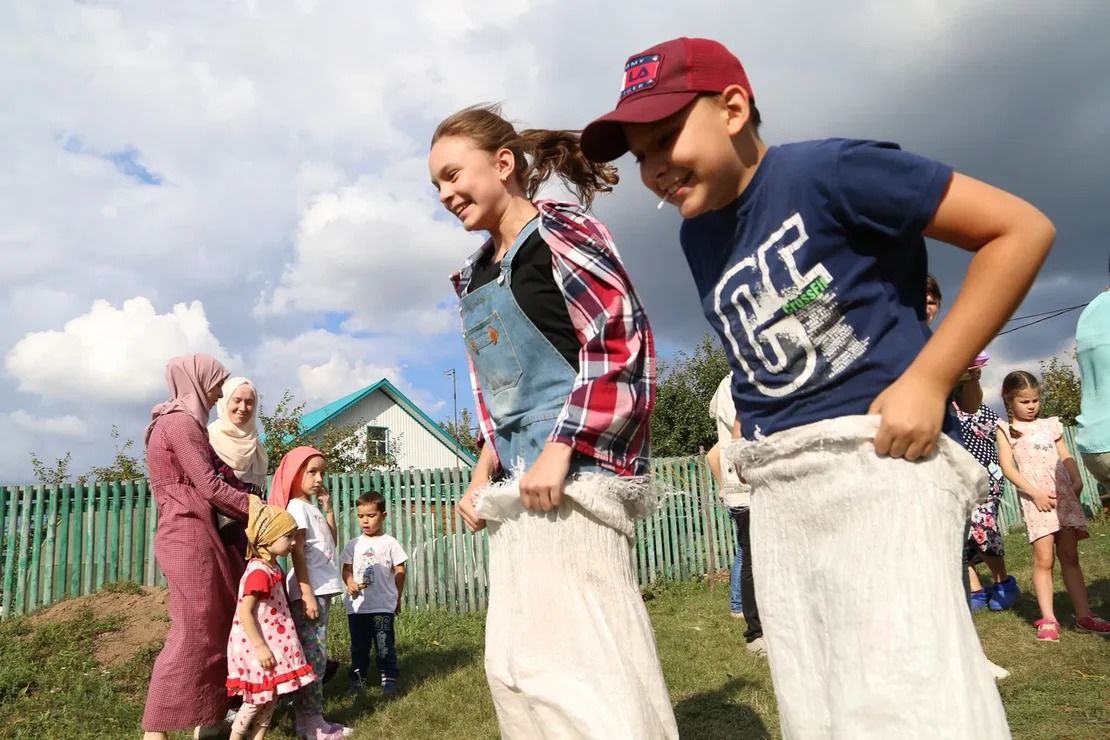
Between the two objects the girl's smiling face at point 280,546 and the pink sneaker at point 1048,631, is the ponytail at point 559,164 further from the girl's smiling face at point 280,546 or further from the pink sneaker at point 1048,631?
the pink sneaker at point 1048,631

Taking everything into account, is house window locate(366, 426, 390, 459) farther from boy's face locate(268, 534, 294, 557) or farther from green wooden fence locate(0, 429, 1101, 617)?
boy's face locate(268, 534, 294, 557)

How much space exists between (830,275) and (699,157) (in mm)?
355

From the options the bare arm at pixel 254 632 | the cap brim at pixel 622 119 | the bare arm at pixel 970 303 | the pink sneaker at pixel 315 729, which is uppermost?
the cap brim at pixel 622 119

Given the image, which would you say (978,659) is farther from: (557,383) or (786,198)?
(557,383)

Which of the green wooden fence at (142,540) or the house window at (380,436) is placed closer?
the green wooden fence at (142,540)

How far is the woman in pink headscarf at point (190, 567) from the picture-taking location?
13.3 feet

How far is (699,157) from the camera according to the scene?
165 cm

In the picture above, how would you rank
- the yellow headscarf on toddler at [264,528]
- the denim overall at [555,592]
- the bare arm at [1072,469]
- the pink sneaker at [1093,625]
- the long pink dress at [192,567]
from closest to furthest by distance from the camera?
the denim overall at [555,592]
the long pink dress at [192,567]
the yellow headscarf on toddler at [264,528]
the pink sneaker at [1093,625]
the bare arm at [1072,469]

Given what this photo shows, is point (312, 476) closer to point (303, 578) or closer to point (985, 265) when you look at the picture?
point (303, 578)

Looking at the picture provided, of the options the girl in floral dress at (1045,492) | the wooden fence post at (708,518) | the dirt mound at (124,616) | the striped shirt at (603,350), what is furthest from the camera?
the wooden fence post at (708,518)

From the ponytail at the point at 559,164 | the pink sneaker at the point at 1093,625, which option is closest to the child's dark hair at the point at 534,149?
the ponytail at the point at 559,164

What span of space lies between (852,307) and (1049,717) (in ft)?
10.4

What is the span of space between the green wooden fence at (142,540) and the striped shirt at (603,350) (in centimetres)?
611

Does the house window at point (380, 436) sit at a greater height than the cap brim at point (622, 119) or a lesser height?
greater
